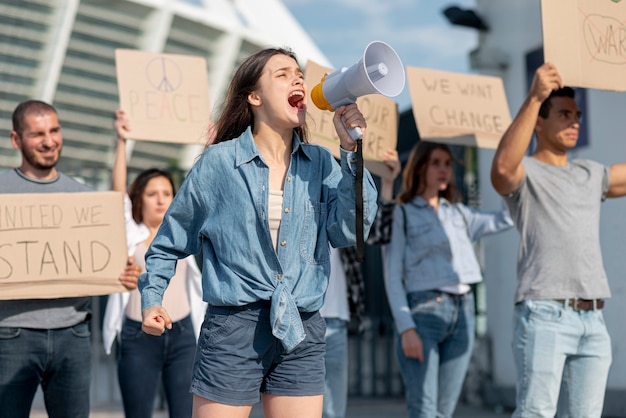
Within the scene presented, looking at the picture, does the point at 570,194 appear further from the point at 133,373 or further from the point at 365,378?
the point at 365,378

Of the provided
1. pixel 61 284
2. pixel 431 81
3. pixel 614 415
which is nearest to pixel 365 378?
pixel 614 415

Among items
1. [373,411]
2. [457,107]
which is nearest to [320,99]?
[457,107]

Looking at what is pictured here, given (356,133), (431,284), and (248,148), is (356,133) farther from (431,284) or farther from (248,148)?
(431,284)

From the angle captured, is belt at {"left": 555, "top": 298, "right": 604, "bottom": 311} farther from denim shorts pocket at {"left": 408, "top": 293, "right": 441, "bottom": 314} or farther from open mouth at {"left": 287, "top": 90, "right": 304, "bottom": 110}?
open mouth at {"left": 287, "top": 90, "right": 304, "bottom": 110}

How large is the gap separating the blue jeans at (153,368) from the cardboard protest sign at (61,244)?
38 centimetres

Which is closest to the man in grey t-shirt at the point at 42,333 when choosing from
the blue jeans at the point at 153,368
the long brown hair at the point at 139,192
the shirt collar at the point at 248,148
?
the blue jeans at the point at 153,368

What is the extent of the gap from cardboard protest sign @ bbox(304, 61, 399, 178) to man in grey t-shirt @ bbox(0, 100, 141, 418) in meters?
1.21

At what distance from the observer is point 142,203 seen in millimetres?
5738

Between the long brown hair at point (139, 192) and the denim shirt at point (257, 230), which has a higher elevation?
the long brown hair at point (139, 192)

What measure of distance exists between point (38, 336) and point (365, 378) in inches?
228

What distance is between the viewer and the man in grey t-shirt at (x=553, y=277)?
14.5ft

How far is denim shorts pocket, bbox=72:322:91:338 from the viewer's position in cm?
479

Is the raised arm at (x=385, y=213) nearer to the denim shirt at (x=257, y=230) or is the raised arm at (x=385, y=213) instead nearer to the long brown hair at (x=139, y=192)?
the long brown hair at (x=139, y=192)

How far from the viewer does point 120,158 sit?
5.44m
